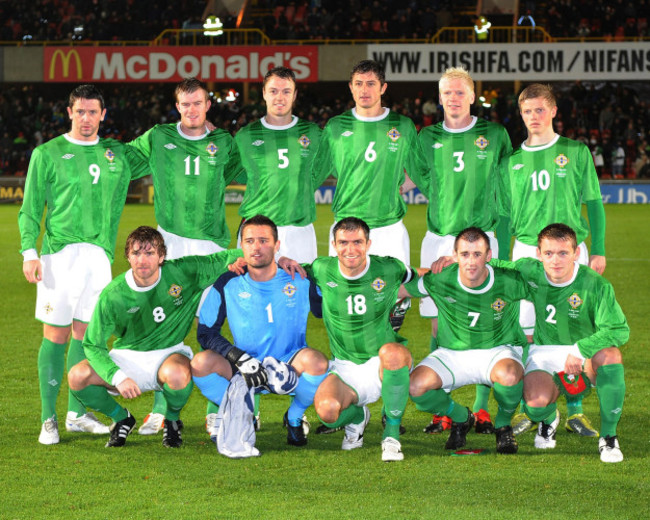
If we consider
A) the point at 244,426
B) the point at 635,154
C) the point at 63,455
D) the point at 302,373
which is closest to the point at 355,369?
the point at 302,373

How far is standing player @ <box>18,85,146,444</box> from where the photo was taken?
5.45 meters

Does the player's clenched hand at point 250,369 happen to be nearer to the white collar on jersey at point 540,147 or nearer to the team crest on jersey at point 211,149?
the team crest on jersey at point 211,149

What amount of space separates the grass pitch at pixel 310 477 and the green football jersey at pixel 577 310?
0.56 m

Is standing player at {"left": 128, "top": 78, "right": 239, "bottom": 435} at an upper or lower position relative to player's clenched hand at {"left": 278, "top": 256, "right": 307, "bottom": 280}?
upper

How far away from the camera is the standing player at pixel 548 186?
556 cm

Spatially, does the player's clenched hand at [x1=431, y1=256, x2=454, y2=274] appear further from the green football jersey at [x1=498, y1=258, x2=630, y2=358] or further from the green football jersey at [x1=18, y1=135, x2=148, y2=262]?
the green football jersey at [x1=18, y1=135, x2=148, y2=262]

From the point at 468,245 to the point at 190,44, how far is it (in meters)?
24.3

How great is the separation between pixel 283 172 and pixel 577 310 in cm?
183

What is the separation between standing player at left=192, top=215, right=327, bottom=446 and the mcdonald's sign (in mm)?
23830

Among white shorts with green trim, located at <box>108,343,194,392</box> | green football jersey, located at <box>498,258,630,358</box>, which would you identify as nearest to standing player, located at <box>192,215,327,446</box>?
white shorts with green trim, located at <box>108,343,194,392</box>

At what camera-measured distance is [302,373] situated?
5.17 meters

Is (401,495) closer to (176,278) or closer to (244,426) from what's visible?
(244,426)

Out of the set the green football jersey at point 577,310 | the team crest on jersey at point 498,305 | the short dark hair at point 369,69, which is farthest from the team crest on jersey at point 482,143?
the team crest on jersey at point 498,305

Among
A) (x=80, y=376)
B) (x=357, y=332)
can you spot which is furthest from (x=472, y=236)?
(x=80, y=376)
